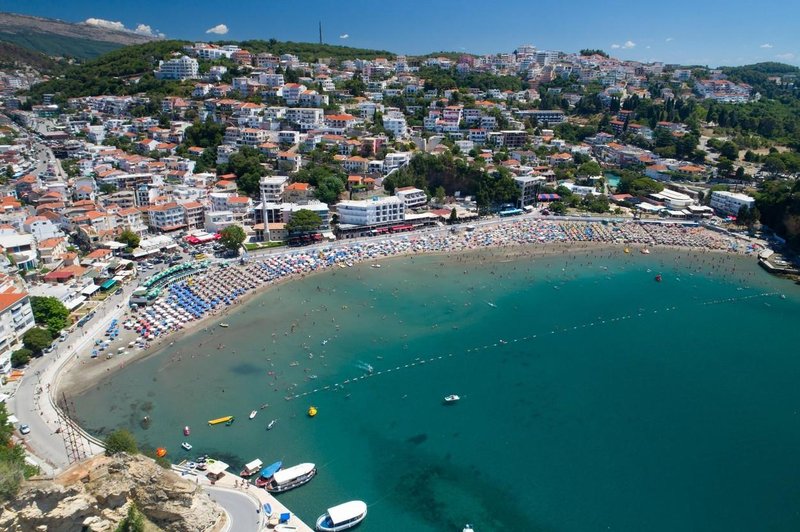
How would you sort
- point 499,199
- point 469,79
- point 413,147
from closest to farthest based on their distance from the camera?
1. point 499,199
2. point 413,147
3. point 469,79

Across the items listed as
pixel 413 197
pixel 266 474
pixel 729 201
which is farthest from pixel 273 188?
pixel 729 201

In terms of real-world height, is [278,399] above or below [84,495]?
below

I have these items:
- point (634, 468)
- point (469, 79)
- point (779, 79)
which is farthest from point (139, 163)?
point (779, 79)

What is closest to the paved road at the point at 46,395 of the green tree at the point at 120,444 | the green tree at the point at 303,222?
the green tree at the point at 120,444

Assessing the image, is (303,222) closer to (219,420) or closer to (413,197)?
(413,197)

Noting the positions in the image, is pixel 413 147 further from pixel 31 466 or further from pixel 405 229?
pixel 31 466

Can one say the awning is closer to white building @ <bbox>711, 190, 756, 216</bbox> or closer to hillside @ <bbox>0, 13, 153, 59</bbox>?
white building @ <bbox>711, 190, 756, 216</bbox>
